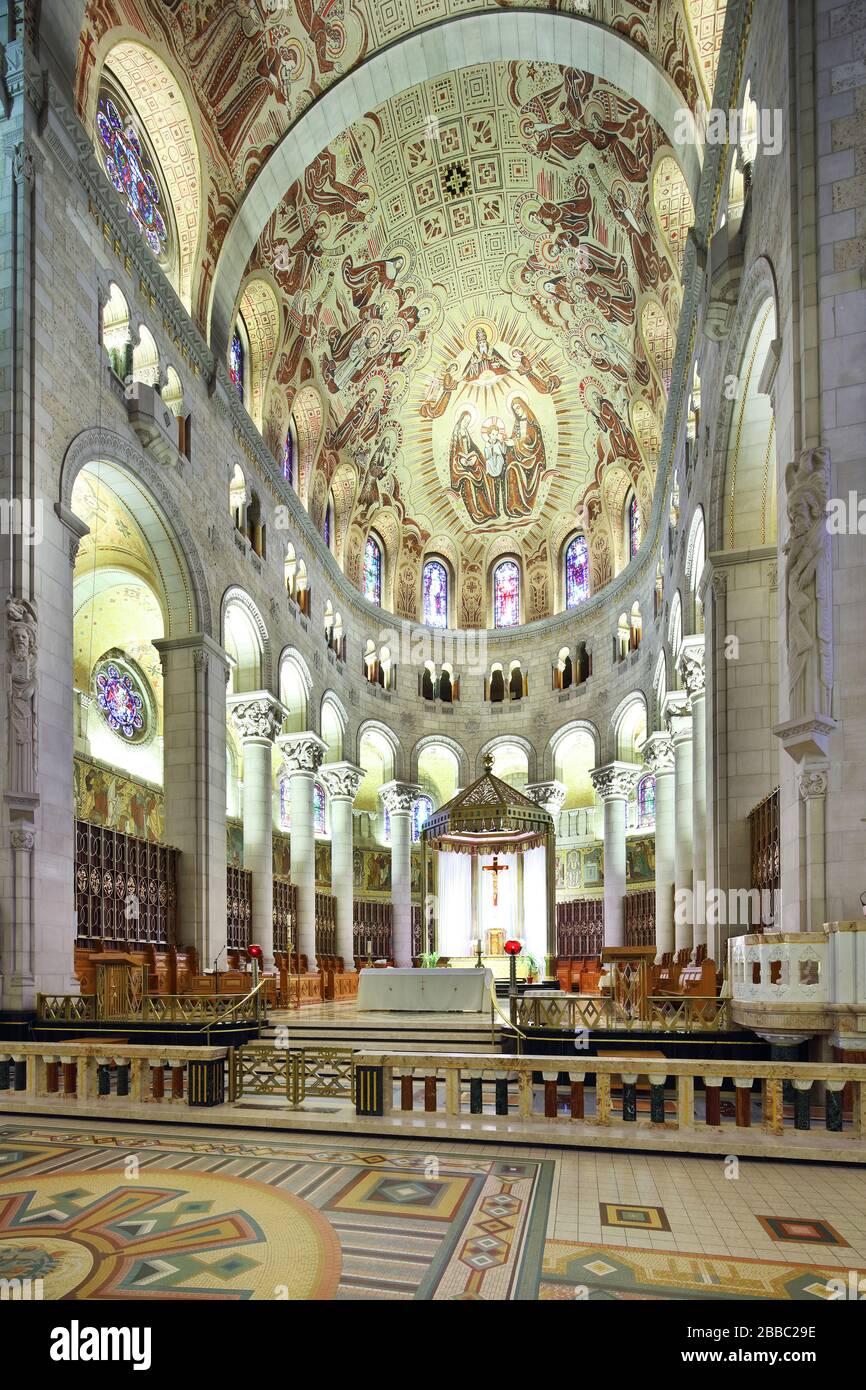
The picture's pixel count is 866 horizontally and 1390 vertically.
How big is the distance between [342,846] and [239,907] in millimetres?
7725

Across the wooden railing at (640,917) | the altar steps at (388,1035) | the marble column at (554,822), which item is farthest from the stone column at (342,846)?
the altar steps at (388,1035)

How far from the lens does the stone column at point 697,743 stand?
1666 cm

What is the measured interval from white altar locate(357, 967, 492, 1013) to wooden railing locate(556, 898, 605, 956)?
15.0 m

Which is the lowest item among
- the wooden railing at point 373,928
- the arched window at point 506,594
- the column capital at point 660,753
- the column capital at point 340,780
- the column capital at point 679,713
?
the wooden railing at point 373,928

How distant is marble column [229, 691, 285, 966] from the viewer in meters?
20.9

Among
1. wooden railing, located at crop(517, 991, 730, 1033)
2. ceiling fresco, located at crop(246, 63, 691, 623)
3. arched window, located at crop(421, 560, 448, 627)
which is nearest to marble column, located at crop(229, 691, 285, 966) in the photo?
ceiling fresco, located at crop(246, 63, 691, 623)

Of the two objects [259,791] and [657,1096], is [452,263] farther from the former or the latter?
[657,1096]

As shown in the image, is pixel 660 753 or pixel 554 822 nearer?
pixel 660 753

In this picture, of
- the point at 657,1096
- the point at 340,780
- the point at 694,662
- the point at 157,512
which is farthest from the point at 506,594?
the point at 657,1096

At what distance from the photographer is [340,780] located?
28281 millimetres

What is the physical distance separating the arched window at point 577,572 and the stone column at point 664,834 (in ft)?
30.5

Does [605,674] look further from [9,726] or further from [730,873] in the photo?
[9,726]

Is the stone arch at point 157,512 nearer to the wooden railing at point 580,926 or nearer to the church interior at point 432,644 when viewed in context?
the church interior at point 432,644

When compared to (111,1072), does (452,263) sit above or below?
above
